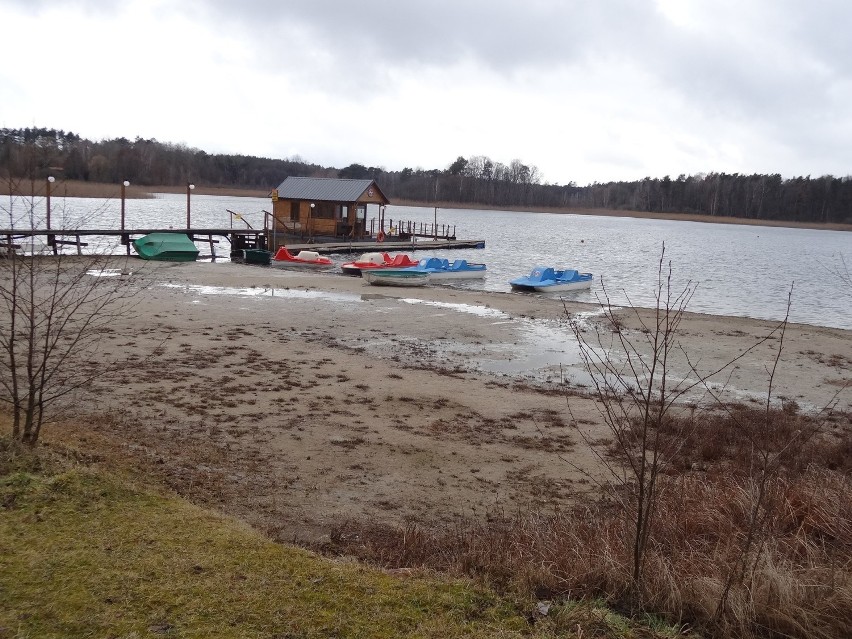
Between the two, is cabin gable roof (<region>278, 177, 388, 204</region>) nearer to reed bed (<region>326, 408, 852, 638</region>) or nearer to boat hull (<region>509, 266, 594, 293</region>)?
boat hull (<region>509, 266, 594, 293</region>)

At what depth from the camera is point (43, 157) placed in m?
11.2

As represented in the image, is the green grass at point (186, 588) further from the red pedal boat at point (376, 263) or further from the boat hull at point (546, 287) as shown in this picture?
the red pedal boat at point (376, 263)

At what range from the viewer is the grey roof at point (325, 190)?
51781mm

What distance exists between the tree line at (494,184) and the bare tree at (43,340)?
12310 cm

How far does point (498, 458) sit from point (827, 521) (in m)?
4.22

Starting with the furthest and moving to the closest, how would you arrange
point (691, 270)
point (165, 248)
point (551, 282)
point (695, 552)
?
point (691, 270), point (165, 248), point (551, 282), point (695, 552)

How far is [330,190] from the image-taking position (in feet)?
173

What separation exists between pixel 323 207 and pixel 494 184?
4946 inches

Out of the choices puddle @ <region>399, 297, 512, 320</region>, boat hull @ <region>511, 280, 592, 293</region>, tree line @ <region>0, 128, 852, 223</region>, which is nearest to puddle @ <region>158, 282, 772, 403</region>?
puddle @ <region>399, 297, 512, 320</region>

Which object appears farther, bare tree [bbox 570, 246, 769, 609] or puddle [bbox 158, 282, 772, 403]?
puddle [bbox 158, 282, 772, 403]

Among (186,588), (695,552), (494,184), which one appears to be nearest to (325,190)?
(695,552)

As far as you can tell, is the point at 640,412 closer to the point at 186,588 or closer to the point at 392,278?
the point at 186,588

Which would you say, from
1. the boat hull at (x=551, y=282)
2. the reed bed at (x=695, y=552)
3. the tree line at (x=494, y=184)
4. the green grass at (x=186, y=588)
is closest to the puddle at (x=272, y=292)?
the boat hull at (x=551, y=282)

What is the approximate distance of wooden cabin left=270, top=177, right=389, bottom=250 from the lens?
170 feet
